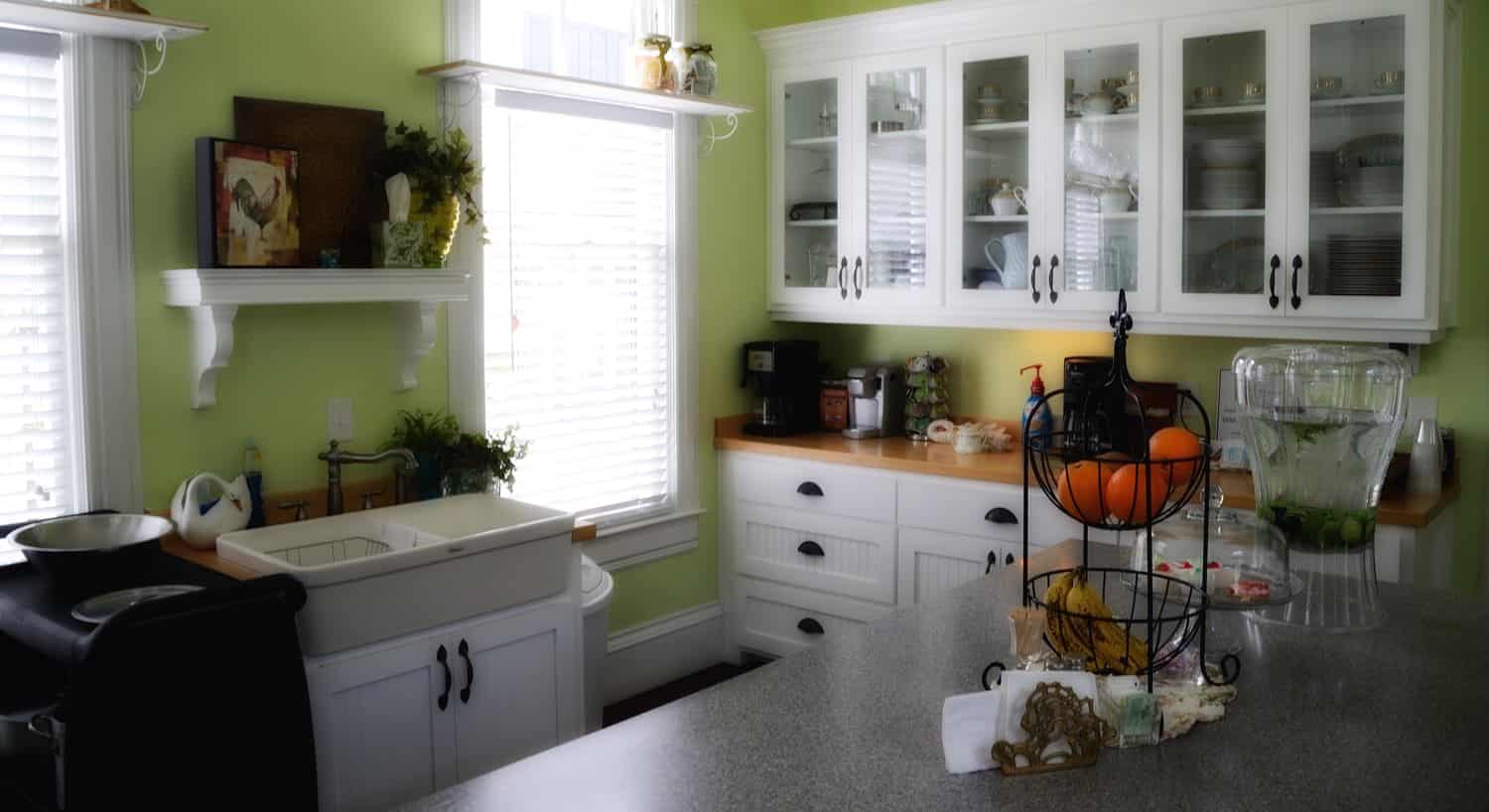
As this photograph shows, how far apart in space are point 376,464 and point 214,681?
1254mm

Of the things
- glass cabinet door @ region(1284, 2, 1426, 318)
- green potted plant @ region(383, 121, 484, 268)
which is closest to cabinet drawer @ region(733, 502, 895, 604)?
glass cabinet door @ region(1284, 2, 1426, 318)

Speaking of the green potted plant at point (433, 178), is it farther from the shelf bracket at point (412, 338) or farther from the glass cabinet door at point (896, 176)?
the glass cabinet door at point (896, 176)

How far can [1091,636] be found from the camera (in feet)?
5.36

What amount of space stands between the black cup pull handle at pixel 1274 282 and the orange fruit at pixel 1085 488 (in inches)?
82.2

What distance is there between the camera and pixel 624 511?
13.6ft

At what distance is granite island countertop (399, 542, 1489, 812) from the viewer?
1396 mm

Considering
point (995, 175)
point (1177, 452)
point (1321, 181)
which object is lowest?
point (1177, 452)

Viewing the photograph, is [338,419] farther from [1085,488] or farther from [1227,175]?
[1227,175]

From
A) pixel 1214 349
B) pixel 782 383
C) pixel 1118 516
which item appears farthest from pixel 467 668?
pixel 1214 349

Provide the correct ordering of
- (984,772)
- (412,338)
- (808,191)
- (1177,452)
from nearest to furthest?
1. (984,772)
2. (1177,452)
3. (412,338)
4. (808,191)

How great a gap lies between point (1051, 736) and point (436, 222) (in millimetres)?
2356

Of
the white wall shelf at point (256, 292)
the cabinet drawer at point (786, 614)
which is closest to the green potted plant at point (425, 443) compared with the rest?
the white wall shelf at point (256, 292)

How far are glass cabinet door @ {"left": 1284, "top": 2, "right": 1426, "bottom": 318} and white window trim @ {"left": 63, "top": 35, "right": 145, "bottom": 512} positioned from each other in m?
2.98

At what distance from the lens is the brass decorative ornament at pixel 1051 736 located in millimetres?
1465
